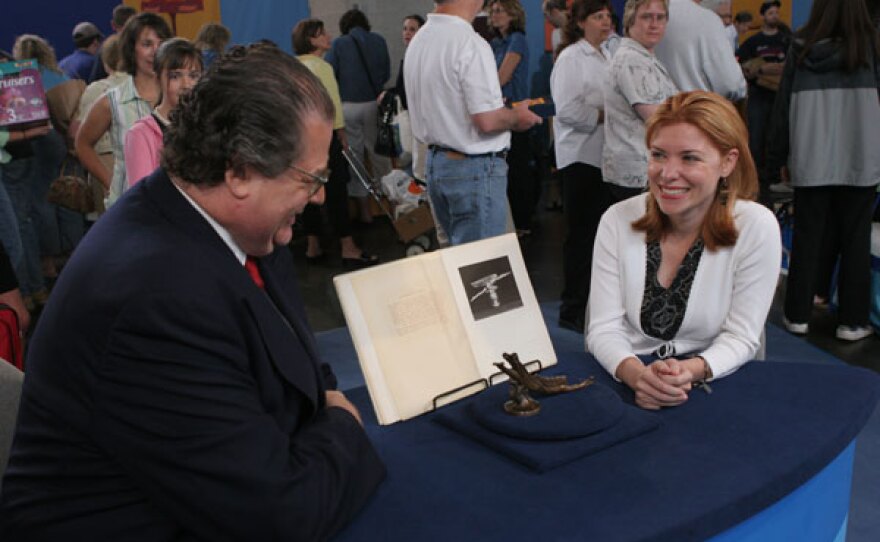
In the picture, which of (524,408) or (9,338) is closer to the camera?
(524,408)

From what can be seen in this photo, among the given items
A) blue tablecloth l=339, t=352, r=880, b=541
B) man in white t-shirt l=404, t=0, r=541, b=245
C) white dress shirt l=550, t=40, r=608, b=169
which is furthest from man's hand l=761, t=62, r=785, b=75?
blue tablecloth l=339, t=352, r=880, b=541

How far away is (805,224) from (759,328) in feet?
7.68

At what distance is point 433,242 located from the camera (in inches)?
244

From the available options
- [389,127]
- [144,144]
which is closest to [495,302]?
[144,144]

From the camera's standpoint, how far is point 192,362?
109cm

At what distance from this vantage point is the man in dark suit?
1075 mm

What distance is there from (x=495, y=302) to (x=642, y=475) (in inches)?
21.0

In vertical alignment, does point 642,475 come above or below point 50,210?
below

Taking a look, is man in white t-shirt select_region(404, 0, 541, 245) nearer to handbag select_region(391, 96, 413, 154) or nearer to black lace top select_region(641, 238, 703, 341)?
black lace top select_region(641, 238, 703, 341)

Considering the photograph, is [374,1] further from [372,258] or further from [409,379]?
[409,379]

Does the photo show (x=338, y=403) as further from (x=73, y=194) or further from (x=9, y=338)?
(x=73, y=194)

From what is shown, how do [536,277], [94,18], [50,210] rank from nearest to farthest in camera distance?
1. [536,277]
2. [50,210]
3. [94,18]

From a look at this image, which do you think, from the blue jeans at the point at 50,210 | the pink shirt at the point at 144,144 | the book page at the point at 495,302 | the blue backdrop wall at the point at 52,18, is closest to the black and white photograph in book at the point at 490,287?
the book page at the point at 495,302

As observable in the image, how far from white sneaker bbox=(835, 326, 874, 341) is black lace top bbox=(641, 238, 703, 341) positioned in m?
2.40
